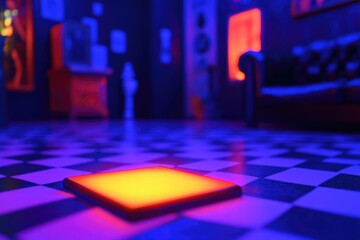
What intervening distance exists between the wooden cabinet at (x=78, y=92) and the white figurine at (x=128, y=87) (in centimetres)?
63

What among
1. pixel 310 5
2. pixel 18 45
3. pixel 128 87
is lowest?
pixel 128 87

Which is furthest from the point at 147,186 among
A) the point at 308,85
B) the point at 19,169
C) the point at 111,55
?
the point at 111,55

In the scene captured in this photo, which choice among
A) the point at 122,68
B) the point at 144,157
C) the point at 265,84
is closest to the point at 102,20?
the point at 122,68

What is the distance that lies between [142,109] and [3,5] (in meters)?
2.55

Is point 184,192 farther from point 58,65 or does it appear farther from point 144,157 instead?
point 58,65

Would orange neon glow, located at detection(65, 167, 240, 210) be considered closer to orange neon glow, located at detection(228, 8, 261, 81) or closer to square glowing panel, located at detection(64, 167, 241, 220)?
square glowing panel, located at detection(64, 167, 241, 220)

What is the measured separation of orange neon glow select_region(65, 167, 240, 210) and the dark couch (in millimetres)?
1888

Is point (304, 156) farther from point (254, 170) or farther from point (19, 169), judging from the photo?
point (19, 169)

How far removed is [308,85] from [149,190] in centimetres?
252

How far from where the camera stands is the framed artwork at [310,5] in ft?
10.7

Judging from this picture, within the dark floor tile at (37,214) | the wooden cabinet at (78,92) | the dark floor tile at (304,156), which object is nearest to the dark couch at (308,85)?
the dark floor tile at (304,156)

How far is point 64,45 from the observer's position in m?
4.08

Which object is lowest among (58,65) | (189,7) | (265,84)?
(265,84)

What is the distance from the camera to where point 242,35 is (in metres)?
4.27
